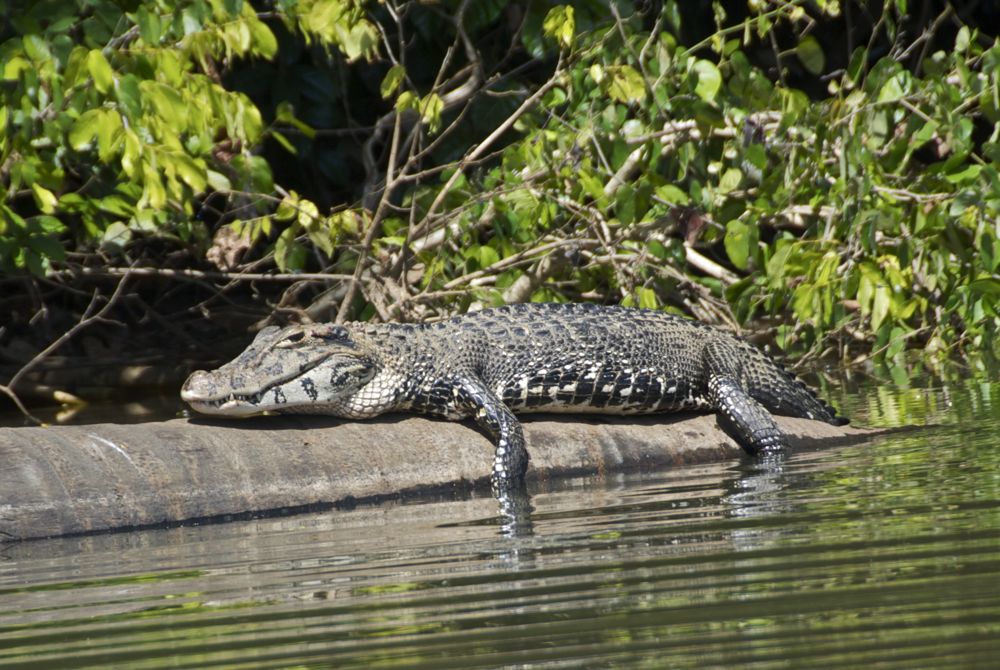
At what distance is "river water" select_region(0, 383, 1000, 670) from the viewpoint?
2.81 metres

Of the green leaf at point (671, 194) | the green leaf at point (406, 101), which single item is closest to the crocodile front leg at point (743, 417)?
the green leaf at point (671, 194)

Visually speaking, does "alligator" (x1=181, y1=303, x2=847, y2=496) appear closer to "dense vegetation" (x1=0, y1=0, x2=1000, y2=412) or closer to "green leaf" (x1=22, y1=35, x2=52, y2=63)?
"dense vegetation" (x1=0, y1=0, x2=1000, y2=412)

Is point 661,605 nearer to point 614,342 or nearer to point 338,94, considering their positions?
point 614,342

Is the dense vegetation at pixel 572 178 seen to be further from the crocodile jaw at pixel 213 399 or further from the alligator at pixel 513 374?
the crocodile jaw at pixel 213 399

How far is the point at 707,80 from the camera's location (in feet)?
26.7

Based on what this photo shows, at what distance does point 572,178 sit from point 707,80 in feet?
3.42

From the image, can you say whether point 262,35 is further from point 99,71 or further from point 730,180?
point 730,180

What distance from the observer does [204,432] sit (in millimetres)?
5625

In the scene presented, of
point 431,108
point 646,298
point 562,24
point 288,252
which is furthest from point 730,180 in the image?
point 288,252

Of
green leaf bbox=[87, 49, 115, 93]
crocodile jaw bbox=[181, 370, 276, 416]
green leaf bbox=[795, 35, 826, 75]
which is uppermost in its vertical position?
green leaf bbox=[795, 35, 826, 75]

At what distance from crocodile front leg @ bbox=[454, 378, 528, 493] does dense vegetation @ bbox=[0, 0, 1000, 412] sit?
5.41ft

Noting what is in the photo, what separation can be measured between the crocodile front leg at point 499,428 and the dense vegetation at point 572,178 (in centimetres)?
165

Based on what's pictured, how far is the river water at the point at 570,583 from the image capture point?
9.22 ft

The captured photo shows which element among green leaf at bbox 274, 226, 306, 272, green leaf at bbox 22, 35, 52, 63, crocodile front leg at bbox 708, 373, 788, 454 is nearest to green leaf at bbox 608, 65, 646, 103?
crocodile front leg at bbox 708, 373, 788, 454
